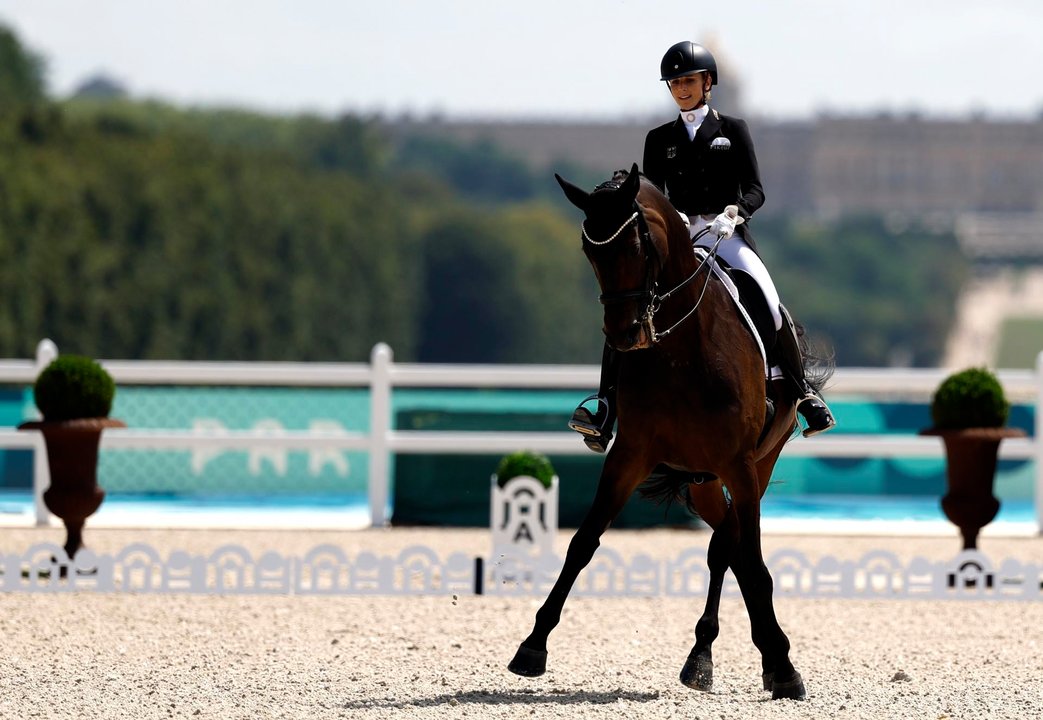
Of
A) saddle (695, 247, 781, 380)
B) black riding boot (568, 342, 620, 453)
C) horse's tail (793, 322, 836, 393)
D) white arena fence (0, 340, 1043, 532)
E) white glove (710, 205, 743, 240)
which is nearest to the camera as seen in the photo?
black riding boot (568, 342, 620, 453)

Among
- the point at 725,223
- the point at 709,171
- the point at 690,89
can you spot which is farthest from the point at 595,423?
the point at 690,89

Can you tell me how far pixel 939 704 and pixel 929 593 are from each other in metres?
3.81

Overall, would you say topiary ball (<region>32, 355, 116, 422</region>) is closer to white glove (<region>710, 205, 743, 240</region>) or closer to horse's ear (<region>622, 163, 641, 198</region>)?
white glove (<region>710, 205, 743, 240</region>)

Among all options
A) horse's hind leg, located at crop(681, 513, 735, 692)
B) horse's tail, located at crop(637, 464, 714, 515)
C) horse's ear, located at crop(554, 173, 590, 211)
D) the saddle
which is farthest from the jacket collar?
horse's hind leg, located at crop(681, 513, 735, 692)

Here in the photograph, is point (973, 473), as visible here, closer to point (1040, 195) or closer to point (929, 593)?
point (929, 593)

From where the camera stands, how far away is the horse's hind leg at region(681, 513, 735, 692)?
8109mm

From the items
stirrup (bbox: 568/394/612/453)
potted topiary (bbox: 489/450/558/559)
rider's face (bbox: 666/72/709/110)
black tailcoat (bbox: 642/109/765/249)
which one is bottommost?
potted topiary (bbox: 489/450/558/559)

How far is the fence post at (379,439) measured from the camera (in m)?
16.0

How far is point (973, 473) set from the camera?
12750 mm

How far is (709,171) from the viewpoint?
8.27 meters

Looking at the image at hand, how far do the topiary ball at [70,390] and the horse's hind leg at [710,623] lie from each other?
4940 millimetres

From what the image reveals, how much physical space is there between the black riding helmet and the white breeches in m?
0.65

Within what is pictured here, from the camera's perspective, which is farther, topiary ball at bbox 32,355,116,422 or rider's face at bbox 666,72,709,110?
topiary ball at bbox 32,355,116,422

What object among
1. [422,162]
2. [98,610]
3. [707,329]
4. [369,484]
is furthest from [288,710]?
[422,162]
